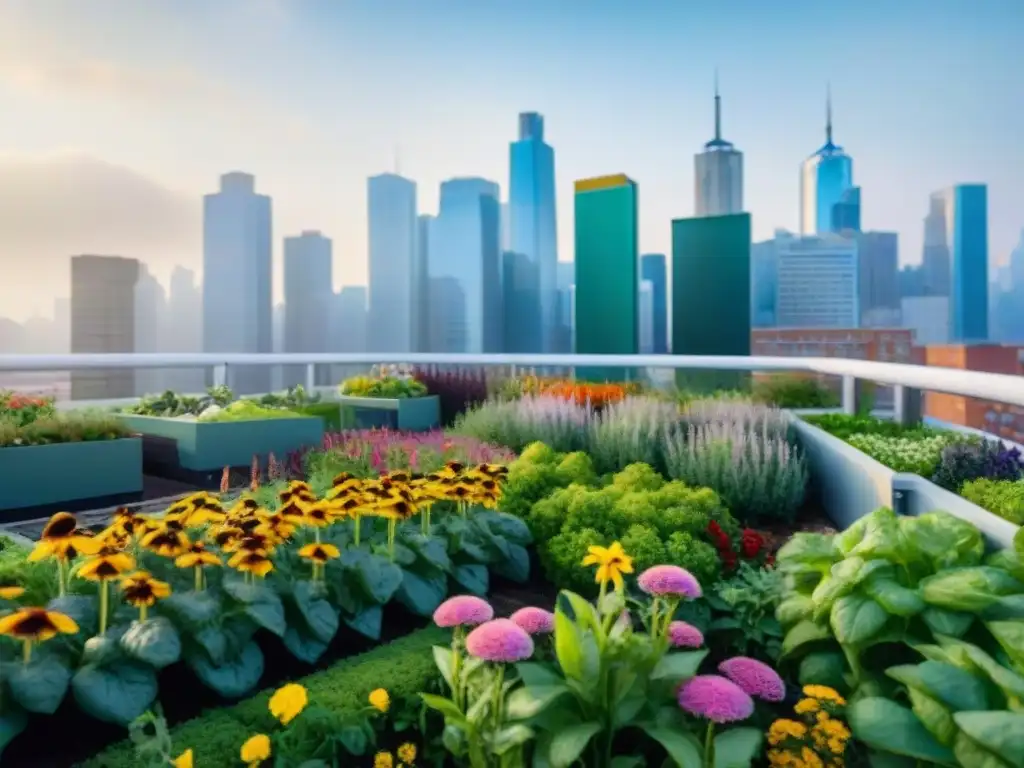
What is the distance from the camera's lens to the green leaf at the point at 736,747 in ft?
4.86

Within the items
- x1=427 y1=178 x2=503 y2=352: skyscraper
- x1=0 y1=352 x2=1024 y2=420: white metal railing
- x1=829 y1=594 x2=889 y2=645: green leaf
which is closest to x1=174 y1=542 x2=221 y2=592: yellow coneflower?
x1=829 y1=594 x2=889 y2=645: green leaf

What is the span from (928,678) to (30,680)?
1779 mm

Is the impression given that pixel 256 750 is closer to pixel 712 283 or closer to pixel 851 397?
pixel 851 397

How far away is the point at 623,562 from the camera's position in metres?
1.87

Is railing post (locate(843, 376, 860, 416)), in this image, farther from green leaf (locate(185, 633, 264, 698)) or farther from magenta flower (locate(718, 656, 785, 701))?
green leaf (locate(185, 633, 264, 698))

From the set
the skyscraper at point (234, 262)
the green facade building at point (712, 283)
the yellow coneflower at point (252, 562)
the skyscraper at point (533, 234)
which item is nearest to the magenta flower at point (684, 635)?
the yellow coneflower at point (252, 562)

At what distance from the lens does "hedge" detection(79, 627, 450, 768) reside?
152cm

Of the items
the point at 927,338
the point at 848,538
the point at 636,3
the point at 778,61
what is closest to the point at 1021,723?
the point at 848,538

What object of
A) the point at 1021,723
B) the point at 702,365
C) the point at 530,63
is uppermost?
the point at 530,63

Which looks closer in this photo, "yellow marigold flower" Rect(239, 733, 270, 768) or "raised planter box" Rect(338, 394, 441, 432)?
"yellow marigold flower" Rect(239, 733, 270, 768)

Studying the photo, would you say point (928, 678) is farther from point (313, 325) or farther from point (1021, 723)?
point (313, 325)

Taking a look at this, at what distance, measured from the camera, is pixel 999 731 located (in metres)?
1.32

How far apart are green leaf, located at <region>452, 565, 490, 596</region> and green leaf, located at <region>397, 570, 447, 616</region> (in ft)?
0.28

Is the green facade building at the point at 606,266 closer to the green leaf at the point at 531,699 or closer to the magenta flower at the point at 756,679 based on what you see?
the magenta flower at the point at 756,679
